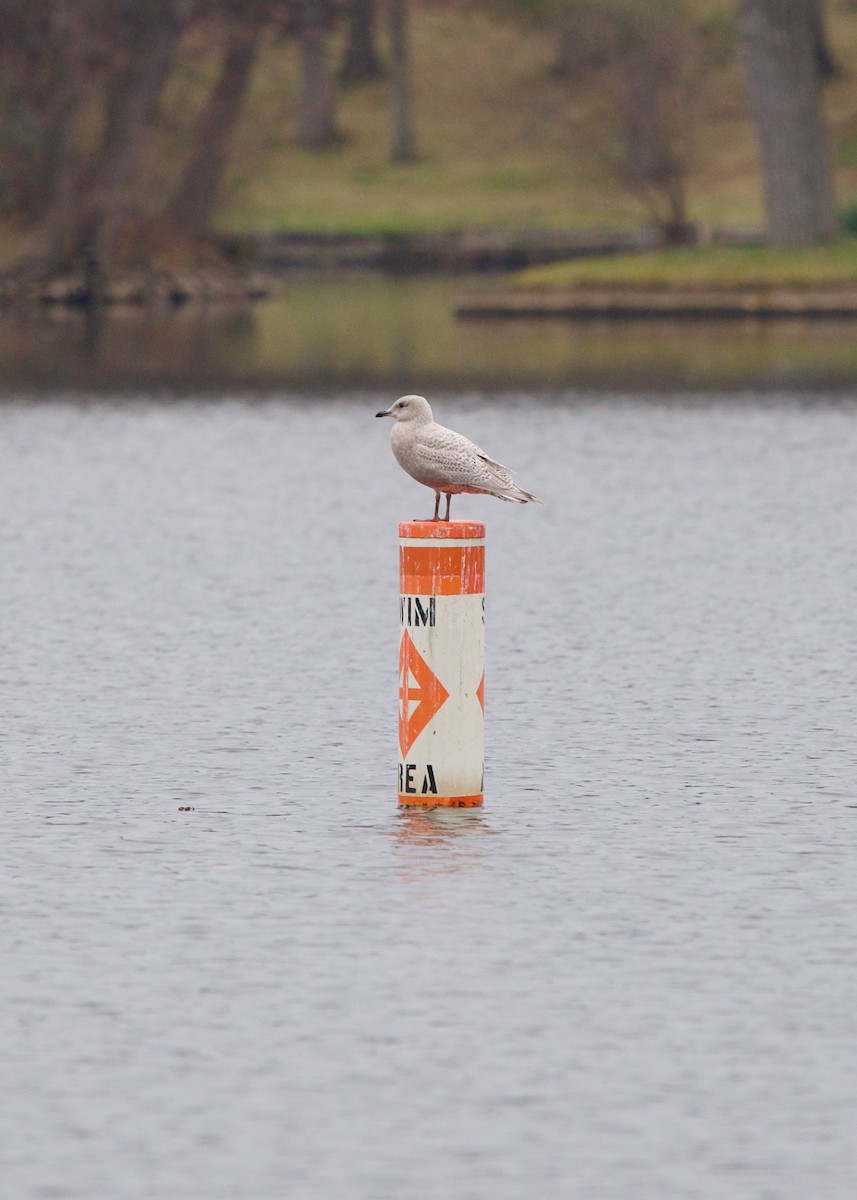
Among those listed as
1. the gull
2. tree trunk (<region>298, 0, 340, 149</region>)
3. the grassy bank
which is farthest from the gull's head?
tree trunk (<region>298, 0, 340, 149</region>)

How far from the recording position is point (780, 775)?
1205 centimetres

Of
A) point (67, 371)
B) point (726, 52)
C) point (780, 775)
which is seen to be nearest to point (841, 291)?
point (67, 371)

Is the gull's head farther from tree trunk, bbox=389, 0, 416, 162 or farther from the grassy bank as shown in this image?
tree trunk, bbox=389, 0, 416, 162

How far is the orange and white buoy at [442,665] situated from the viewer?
1141 centimetres

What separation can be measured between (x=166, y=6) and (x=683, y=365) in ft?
75.4

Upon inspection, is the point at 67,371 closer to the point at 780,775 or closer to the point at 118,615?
the point at 118,615

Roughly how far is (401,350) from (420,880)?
34.1m

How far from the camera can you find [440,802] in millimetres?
11531

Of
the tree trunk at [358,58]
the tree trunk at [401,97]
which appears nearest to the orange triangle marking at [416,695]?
the tree trunk at [401,97]

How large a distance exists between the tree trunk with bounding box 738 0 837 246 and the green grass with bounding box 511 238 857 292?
60 centimetres

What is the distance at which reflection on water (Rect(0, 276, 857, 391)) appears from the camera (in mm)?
37281

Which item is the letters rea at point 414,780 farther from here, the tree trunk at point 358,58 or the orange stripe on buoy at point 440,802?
the tree trunk at point 358,58

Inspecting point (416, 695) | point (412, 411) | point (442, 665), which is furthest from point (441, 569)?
point (412, 411)

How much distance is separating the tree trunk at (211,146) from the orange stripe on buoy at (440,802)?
53.3m
